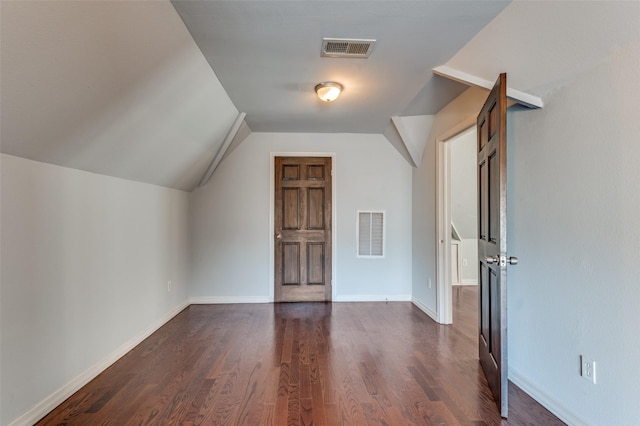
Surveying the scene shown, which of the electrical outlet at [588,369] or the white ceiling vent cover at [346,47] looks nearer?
the electrical outlet at [588,369]

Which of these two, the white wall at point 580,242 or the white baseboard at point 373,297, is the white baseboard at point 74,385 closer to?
the white baseboard at point 373,297

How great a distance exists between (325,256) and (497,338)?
268 centimetres

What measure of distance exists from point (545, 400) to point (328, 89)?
2.68m

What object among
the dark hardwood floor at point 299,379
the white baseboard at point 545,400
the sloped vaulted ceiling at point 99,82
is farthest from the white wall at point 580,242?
the sloped vaulted ceiling at point 99,82

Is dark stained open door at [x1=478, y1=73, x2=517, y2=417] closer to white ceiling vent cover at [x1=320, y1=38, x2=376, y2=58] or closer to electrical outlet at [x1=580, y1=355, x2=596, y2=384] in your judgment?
electrical outlet at [x1=580, y1=355, x2=596, y2=384]

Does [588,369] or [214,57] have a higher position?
[214,57]

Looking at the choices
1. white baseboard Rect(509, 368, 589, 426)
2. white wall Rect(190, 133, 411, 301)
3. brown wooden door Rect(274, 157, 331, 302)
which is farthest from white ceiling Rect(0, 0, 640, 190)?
white baseboard Rect(509, 368, 589, 426)

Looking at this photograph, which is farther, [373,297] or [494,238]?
[373,297]

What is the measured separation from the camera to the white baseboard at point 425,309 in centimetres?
358

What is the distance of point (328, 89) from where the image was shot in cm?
284

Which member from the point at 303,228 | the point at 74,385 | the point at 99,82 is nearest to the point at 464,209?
the point at 303,228

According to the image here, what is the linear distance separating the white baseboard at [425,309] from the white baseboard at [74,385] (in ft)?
9.59

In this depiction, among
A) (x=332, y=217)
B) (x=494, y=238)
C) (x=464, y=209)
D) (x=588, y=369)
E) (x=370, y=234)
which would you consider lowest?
(x=588, y=369)

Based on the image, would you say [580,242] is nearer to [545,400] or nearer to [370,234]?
[545,400]
